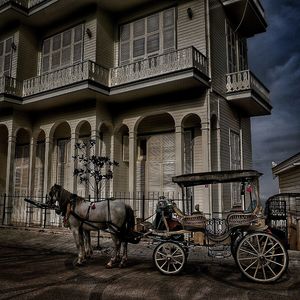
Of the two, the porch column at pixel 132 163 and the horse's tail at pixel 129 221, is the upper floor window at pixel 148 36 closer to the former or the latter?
the porch column at pixel 132 163

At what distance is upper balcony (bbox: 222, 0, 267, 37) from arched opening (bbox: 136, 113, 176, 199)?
5.84 meters

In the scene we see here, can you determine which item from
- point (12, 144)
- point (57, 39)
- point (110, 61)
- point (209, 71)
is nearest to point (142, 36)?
point (110, 61)

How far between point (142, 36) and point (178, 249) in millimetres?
11584

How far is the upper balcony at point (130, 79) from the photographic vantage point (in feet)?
44.4

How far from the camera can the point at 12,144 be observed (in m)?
18.0

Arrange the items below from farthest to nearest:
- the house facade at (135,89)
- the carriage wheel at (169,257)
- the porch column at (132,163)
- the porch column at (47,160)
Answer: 1. the porch column at (47,160)
2. the porch column at (132,163)
3. the house facade at (135,89)
4. the carriage wheel at (169,257)

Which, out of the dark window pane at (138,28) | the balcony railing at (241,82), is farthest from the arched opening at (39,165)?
the balcony railing at (241,82)

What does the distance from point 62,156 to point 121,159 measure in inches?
150

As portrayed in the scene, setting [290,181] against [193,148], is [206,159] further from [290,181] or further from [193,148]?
[290,181]

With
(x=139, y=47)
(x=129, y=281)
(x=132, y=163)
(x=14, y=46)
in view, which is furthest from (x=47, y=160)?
(x=129, y=281)

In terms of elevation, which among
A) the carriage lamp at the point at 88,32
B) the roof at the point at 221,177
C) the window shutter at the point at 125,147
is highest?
the carriage lamp at the point at 88,32

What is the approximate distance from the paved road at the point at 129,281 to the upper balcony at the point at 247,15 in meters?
11.5

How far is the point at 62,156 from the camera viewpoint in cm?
1878

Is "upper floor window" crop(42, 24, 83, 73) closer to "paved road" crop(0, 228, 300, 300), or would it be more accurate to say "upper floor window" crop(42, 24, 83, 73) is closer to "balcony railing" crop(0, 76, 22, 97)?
"balcony railing" crop(0, 76, 22, 97)
